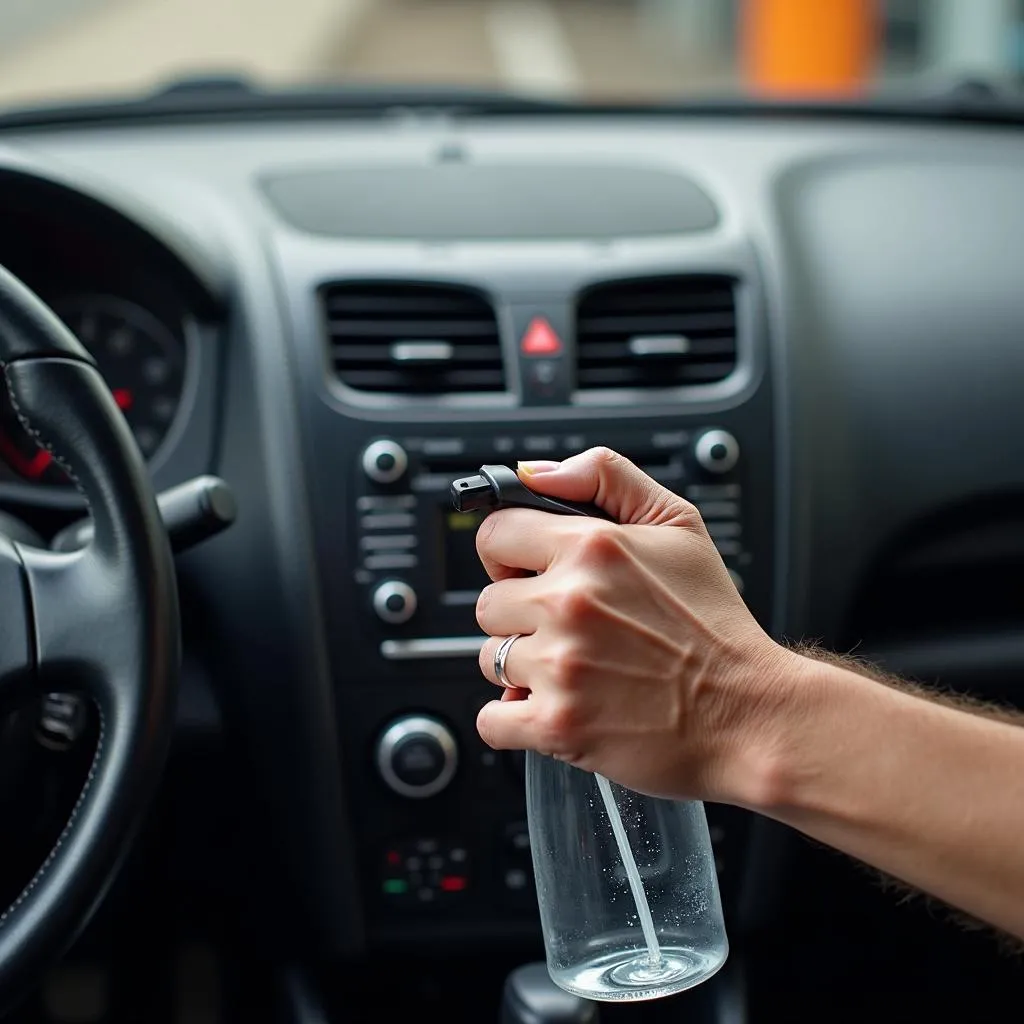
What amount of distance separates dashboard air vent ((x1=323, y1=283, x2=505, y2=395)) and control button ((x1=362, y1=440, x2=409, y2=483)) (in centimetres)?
7

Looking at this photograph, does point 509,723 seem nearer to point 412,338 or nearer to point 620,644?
point 620,644

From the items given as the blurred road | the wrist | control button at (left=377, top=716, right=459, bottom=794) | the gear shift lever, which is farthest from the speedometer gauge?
the blurred road

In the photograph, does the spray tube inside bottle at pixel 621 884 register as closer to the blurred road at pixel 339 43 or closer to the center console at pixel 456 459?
the center console at pixel 456 459

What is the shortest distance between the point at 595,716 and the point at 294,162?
1.13 m

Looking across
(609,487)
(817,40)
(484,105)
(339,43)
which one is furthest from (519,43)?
(609,487)

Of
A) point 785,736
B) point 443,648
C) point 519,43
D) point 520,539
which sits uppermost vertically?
point 520,539

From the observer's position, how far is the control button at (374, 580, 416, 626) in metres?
1.59

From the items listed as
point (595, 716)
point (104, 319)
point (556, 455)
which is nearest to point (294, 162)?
point (104, 319)

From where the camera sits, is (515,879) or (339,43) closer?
(515,879)

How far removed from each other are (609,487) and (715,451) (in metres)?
0.66

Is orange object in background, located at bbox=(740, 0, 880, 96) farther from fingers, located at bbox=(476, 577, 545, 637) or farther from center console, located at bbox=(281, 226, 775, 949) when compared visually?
fingers, located at bbox=(476, 577, 545, 637)

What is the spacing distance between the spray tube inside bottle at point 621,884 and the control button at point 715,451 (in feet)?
1.64

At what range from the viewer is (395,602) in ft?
5.21

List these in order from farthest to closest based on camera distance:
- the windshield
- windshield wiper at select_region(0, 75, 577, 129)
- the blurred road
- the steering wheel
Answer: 1. the blurred road
2. the windshield
3. windshield wiper at select_region(0, 75, 577, 129)
4. the steering wheel
